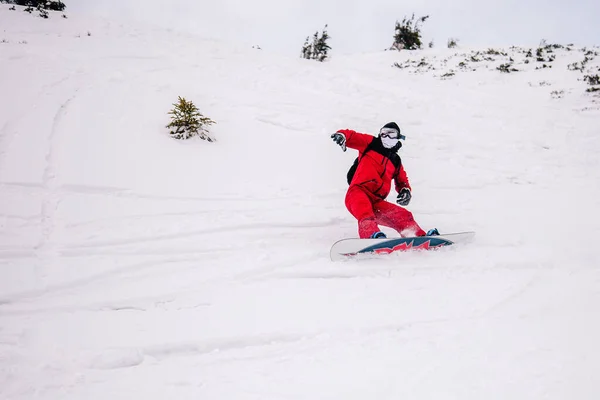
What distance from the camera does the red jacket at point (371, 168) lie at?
14.0ft

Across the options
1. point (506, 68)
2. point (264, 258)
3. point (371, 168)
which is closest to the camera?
point (264, 258)

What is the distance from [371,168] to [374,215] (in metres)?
0.59

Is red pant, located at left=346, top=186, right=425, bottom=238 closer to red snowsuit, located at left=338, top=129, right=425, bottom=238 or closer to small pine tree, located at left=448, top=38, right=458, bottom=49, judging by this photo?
red snowsuit, located at left=338, top=129, right=425, bottom=238

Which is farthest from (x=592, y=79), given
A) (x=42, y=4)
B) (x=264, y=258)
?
(x=42, y=4)

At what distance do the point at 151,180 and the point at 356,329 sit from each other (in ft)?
12.1

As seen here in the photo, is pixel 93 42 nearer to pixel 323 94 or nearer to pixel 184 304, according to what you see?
pixel 323 94

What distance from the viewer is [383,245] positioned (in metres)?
3.69

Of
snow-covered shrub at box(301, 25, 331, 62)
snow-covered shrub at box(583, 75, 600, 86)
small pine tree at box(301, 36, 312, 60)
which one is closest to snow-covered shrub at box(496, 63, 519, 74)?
snow-covered shrub at box(583, 75, 600, 86)

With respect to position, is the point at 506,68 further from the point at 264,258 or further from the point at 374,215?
the point at 264,258

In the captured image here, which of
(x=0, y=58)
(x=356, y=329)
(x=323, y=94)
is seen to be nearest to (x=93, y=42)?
(x=0, y=58)

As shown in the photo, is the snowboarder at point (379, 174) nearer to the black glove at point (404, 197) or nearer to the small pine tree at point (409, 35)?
the black glove at point (404, 197)

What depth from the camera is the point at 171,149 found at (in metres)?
5.95

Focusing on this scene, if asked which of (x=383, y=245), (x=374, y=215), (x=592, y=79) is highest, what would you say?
(x=592, y=79)

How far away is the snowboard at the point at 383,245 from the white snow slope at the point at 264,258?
0.34 ft
